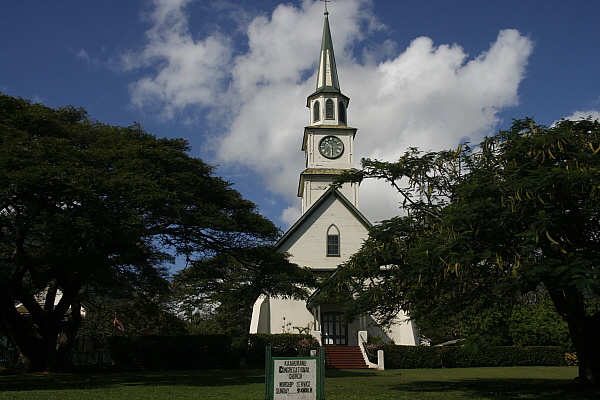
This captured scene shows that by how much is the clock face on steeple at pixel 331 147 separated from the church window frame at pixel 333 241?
6800 millimetres

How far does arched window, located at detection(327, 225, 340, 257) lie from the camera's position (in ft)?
135

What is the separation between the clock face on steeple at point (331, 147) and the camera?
4556 centimetres

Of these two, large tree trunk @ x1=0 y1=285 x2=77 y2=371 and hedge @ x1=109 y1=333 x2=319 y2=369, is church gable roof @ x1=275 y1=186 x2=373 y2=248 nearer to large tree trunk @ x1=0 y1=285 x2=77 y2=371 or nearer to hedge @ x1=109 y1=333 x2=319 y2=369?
hedge @ x1=109 y1=333 x2=319 y2=369

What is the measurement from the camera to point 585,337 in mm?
16297

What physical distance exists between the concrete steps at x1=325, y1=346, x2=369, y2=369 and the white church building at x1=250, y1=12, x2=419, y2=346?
1202 mm

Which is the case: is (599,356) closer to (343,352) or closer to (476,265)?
(476,265)

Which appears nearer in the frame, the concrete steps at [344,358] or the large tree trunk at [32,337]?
the large tree trunk at [32,337]

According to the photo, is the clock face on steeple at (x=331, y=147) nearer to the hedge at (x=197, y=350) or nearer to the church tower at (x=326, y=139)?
the church tower at (x=326, y=139)

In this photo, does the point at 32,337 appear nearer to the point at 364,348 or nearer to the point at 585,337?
the point at 364,348

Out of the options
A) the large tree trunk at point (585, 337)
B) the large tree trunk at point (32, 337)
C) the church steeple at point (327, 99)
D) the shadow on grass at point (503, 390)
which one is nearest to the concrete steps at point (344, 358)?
the shadow on grass at point (503, 390)

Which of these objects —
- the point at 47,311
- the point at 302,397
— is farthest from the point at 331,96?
the point at 302,397

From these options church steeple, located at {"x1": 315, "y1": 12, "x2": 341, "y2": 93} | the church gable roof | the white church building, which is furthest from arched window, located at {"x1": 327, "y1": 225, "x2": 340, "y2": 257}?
church steeple, located at {"x1": 315, "y1": 12, "x2": 341, "y2": 93}

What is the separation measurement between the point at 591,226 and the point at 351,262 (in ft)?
24.3

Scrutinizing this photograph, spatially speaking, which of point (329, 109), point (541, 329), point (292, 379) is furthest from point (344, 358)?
point (292, 379)
